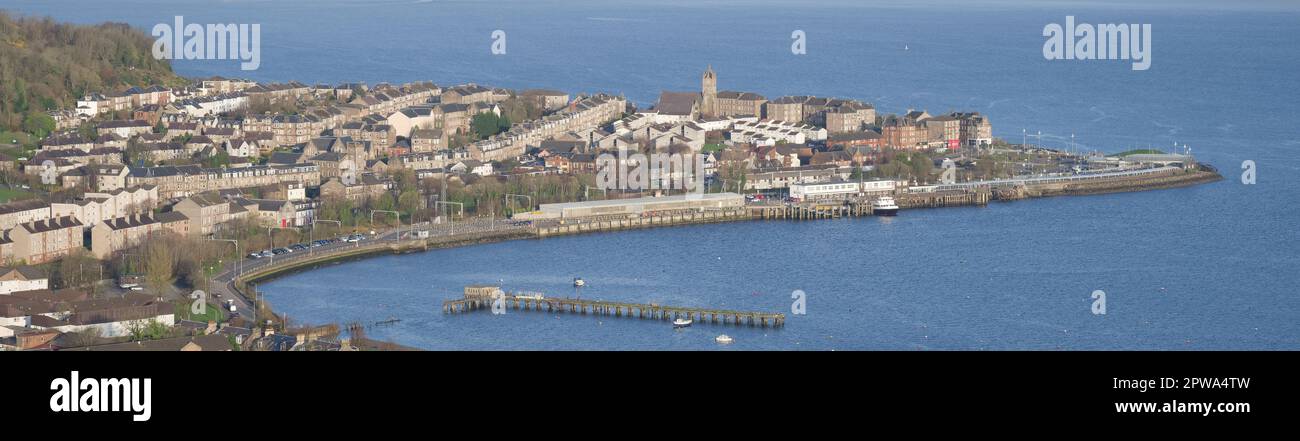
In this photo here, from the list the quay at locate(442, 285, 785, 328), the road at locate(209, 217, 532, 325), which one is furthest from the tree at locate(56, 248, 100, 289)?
the quay at locate(442, 285, 785, 328)

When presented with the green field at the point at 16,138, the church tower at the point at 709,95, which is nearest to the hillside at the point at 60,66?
the green field at the point at 16,138

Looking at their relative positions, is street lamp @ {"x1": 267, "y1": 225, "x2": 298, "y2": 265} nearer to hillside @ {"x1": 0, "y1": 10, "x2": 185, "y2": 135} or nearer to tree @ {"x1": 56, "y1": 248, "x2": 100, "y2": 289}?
tree @ {"x1": 56, "y1": 248, "x2": 100, "y2": 289}

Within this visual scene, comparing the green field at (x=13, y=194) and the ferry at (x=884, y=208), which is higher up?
the green field at (x=13, y=194)

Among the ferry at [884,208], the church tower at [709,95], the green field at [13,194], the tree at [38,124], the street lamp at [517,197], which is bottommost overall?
the ferry at [884,208]

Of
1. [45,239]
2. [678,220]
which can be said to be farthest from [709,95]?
[45,239]

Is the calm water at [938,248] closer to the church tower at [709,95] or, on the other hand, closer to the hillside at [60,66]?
the church tower at [709,95]
